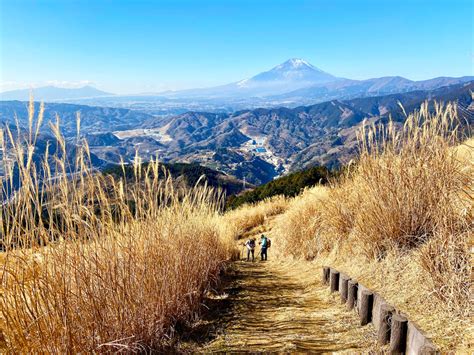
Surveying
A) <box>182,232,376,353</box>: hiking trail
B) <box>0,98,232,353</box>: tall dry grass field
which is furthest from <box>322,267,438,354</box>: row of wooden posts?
<box>0,98,232,353</box>: tall dry grass field

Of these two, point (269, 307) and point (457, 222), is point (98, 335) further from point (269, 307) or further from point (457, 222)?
point (457, 222)

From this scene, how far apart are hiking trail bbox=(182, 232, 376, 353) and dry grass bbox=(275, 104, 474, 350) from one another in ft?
1.64

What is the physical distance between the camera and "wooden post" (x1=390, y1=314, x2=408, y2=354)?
2547 mm

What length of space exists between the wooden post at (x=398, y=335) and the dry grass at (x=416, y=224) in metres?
0.19

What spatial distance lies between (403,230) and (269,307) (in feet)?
5.84

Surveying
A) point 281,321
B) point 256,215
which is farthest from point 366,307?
point 256,215

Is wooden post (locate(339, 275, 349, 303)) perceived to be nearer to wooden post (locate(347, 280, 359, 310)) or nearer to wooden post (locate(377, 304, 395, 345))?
wooden post (locate(347, 280, 359, 310))

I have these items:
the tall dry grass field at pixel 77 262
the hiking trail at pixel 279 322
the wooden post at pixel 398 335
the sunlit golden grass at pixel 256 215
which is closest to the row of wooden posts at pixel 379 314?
the wooden post at pixel 398 335

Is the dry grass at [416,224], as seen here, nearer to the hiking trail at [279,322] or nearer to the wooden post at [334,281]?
the wooden post at [334,281]

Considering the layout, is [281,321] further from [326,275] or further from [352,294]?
[326,275]

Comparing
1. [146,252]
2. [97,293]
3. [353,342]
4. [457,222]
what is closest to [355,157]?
[457,222]

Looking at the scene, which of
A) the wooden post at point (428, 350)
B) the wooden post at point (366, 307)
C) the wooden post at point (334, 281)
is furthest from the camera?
the wooden post at point (334, 281)

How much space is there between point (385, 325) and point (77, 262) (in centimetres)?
238

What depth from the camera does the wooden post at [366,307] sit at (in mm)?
3158
